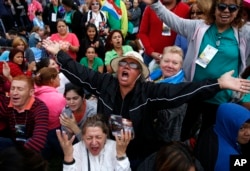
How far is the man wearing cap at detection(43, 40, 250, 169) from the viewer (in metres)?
3.29

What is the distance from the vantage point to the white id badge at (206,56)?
353 cm

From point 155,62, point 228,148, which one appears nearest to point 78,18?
point 155,62

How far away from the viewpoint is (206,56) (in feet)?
11.6

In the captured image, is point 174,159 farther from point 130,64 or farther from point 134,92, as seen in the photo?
point 130,64

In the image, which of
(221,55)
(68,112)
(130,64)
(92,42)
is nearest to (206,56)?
(221,55)

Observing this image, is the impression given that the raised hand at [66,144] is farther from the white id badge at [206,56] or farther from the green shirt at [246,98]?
the green shirt at [246,98]

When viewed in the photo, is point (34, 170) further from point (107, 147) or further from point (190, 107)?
point (190, 107)

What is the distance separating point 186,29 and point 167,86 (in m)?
0.66

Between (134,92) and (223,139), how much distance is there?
821mm

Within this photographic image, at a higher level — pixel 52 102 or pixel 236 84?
pixel 236 84

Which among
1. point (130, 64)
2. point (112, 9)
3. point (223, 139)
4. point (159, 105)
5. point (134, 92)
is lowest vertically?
point (223, 139)

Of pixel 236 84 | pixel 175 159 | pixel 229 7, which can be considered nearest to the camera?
pixel 175 159

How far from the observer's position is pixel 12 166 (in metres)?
1.82

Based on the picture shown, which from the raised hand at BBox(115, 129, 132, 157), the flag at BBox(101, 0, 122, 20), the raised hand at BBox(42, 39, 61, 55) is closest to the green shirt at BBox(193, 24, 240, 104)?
the raised hand at BBox(115, 129, 132, 157)
